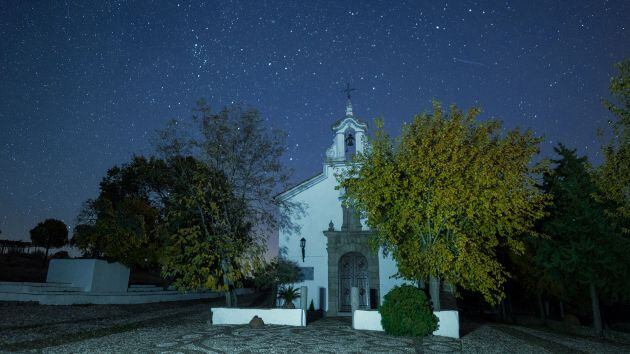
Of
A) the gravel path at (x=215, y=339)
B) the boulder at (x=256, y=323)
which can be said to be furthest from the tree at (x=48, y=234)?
the boulder at (x=256, y=323)

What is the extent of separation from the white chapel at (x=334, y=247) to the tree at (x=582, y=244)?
275 inches

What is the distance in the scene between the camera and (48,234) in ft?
124

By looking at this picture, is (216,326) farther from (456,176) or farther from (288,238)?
(456,176)

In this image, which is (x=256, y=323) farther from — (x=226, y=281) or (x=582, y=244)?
(x=582, y=244)

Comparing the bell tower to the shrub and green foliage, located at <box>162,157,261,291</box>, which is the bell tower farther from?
the shrub

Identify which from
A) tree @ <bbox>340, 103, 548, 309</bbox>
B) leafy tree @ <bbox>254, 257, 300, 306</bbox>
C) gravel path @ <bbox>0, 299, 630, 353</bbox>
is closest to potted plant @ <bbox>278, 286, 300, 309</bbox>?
leafy tree @ <bbox>254, 257, 300, 306</bbox>

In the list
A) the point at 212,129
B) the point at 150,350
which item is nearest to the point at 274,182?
the point at 212,129

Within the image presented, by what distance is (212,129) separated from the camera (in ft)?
55.9

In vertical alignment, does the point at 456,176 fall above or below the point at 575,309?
above

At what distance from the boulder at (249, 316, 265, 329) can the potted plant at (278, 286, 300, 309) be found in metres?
3.10

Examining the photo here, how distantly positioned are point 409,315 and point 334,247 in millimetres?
7168

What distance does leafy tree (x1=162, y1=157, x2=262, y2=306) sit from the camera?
15.4 metres

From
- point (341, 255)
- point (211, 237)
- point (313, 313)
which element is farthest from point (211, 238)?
point (341, 255)

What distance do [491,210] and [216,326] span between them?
415 inches
